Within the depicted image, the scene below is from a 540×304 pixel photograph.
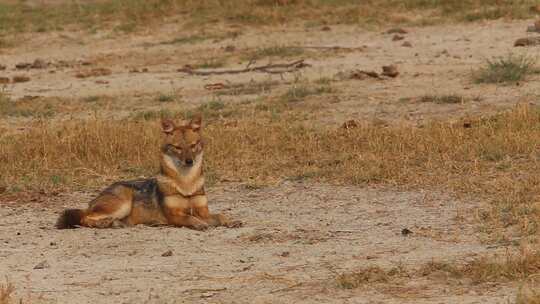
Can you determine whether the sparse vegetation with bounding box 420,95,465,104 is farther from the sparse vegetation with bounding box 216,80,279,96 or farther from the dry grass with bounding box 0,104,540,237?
the sparse vegetation with bounding box 216,80,279,96

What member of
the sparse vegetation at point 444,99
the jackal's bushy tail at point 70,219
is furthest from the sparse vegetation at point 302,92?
the jackal's bushy tail at point 70,219

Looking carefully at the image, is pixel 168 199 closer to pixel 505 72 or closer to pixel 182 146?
pixel 182 146

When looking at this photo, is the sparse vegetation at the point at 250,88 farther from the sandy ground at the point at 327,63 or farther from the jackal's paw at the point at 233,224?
the jackal's paw at the point at 233,224

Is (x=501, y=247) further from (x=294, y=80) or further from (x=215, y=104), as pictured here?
(x=294, y=80)

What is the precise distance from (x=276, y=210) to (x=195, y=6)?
14.1 m

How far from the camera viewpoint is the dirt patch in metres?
7.18

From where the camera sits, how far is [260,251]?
8.29 meters

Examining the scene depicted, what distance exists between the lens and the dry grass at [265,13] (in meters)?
21.4

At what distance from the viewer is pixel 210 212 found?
9.72 m

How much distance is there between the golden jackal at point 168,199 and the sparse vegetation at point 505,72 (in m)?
6.70

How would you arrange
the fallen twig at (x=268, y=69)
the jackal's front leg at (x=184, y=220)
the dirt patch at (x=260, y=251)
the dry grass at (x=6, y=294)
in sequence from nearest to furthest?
the dry grass at (x=6, y=294)
the dirt patch at (x=260, y=251)
the jackal's front leg at (x=184, y=220)
the fallen twig at (x=268, y=69)

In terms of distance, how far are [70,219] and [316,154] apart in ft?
10.3

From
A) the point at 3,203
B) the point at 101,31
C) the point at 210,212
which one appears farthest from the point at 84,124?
the point at 101,31

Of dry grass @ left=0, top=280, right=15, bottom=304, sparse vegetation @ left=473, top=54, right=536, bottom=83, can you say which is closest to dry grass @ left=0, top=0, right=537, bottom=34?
sparse vegetation @ left=473, top=54, right=536, bottom=83
